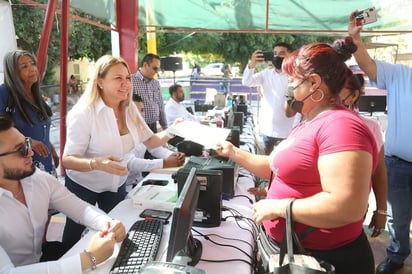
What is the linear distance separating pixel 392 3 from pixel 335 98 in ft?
13.3

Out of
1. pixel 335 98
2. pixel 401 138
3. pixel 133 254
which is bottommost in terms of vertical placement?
pixel 133 254

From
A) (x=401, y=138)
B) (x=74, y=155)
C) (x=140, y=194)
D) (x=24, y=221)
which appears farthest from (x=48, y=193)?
(x=401, y=138)

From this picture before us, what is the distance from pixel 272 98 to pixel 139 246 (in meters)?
2.98

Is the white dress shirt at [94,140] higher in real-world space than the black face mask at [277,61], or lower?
lower

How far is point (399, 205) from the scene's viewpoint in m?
2.34


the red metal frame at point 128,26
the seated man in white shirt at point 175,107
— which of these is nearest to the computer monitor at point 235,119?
the seated man in white shirt at point 175,107

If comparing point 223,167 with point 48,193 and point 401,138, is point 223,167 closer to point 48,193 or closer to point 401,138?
point 48,193

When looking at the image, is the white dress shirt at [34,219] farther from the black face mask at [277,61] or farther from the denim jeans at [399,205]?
the black face mask at [277,61]

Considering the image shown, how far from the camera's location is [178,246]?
1088mm

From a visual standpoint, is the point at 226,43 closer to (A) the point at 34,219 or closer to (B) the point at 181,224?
(A) the point at 34,219

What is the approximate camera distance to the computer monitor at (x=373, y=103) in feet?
21.4

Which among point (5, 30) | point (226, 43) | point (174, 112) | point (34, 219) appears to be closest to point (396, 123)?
point (34, 219)

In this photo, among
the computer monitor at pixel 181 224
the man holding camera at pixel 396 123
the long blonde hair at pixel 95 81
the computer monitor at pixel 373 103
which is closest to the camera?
the computer monitor at pixel 181 224

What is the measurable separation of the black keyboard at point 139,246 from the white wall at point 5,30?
6.26 feet
